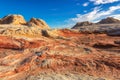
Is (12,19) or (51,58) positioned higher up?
(12,19)

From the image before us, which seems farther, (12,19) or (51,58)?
(12,19)

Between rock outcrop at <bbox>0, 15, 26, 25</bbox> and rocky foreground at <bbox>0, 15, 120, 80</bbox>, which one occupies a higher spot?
rock outcrop at <bbox>0, 15, 26, 25</bbox>

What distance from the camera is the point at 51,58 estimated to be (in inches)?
704

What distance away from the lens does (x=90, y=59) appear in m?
17.7

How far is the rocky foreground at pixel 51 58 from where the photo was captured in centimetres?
1573

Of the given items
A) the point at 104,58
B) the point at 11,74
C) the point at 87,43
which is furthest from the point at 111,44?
the point at 11,74

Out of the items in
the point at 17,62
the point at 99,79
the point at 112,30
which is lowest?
the point at 99,79

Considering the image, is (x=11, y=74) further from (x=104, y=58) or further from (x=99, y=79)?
(x=104, y=58)

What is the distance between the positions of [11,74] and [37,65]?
2290 mm

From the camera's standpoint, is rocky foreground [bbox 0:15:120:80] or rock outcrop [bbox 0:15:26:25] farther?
rock outcrop [bbox 0:15:26:25]

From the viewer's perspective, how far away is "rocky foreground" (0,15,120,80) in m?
15.7

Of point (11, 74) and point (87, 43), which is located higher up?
point (87, 43)

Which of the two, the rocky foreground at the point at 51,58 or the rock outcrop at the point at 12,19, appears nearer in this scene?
the rocky foreground at the point at 51,58

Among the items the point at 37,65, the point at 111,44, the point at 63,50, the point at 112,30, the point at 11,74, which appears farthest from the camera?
the point at 112,30
